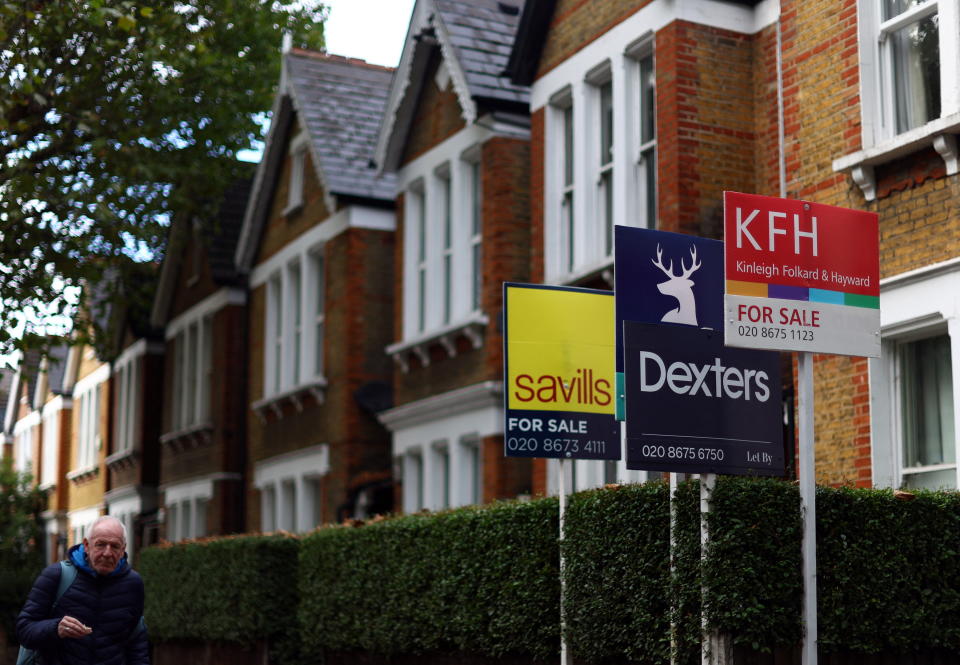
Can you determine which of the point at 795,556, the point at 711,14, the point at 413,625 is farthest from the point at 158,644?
the point at 795,556

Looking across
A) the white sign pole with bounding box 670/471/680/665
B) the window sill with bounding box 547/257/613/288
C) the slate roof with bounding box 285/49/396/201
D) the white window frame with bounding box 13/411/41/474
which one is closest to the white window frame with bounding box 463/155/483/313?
the window sill with bounding box 547/257/613/288

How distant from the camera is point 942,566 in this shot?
9.81 m

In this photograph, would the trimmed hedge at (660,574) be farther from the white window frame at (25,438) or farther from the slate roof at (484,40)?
the white window frame at (25,438)

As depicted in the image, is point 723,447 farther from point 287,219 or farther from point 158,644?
point 287,219

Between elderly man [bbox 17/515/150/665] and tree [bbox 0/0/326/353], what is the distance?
12.0 meters

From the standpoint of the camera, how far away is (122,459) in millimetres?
34969

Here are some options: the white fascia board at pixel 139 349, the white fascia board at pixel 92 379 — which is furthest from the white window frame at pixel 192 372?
the white fascia board at pixel 92 379

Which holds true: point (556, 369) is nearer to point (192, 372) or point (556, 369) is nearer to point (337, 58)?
point (337, 58)

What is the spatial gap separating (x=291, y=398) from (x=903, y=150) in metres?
14.6

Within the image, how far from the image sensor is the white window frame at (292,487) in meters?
23.8

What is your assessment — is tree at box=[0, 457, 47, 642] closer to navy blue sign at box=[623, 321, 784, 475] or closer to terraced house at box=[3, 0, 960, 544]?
terraced house at box=[3, 0, 960, 544]

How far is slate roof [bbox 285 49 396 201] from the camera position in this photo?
2339cm

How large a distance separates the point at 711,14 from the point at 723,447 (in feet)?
24.5

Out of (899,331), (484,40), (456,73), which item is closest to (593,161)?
(456,73)
